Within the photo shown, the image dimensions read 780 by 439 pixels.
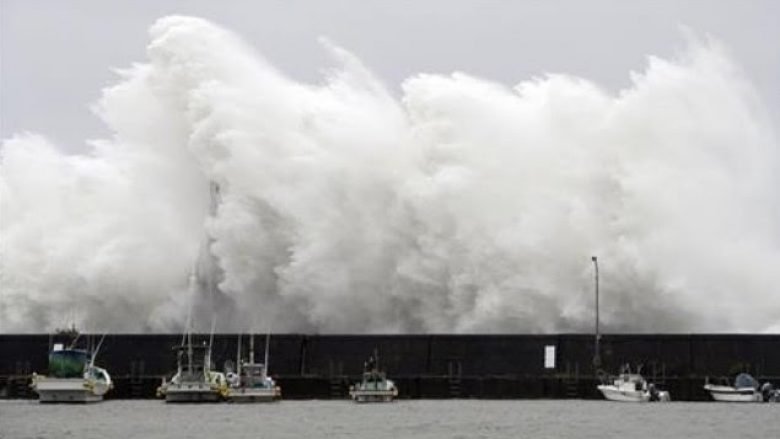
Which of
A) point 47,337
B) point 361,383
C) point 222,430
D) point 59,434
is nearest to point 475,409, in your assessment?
point 361,383

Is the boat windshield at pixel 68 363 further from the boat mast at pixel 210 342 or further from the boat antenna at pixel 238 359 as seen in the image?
the boat antenna at pixel 238 359

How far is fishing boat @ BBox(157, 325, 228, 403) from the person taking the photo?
59000 mm

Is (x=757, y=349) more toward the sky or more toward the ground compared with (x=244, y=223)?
more toward the ground

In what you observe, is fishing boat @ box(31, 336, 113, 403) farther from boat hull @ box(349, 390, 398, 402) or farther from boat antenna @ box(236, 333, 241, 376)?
boat hull @ box(349, 390, 398, 402)

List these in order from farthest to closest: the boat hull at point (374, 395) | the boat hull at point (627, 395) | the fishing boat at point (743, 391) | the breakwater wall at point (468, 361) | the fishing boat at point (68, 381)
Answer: the breakwater wall at point (468, 361)
the fishing boat at point (68, 381)
the boat hull at point (374, 395)
the fishing boat at point (743, 391)
the boat hull at point (627, 395)

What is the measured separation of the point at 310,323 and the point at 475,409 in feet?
58.7

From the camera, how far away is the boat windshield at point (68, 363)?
5953 cm

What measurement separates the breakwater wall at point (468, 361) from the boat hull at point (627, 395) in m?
0.75

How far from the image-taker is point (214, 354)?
2547 inches

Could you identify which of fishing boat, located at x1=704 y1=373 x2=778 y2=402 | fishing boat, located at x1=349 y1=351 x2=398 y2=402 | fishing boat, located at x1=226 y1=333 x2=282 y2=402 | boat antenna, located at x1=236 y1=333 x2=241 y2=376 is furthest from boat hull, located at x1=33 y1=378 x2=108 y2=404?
fishing boat, located at x1=704 y1=373 x2=778 y2=402

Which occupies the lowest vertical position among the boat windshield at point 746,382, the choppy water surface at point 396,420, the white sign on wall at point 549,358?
the choppy water surface at point 396,420

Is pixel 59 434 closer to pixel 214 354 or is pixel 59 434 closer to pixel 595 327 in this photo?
pixel 214 354

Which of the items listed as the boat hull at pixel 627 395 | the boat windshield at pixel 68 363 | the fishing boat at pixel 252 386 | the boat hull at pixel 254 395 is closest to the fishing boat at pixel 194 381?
the fishing boat at pixel 252 386

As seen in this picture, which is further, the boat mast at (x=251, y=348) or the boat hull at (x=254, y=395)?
the boat mast at (x=251, y=348)
